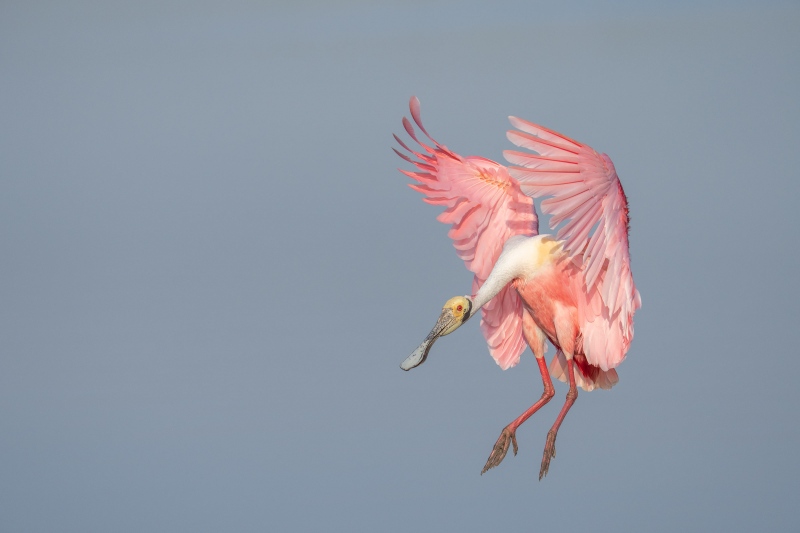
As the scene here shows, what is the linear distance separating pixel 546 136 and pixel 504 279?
1.12 metres

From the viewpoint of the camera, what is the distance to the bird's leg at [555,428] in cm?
944

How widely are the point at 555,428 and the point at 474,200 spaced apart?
146cm

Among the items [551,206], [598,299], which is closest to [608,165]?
[551,206]

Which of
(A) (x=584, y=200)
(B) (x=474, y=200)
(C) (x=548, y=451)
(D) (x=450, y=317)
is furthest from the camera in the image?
(B) (x=474, y=200)

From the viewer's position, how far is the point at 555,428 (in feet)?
31.3

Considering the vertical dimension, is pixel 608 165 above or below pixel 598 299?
above

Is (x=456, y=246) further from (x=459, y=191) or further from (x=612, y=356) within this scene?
(x=612, y=356)

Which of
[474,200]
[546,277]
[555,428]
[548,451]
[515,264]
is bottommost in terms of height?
[548,451]

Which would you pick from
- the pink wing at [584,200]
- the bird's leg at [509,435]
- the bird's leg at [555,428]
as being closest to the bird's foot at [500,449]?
the bird's leg at [509,435]

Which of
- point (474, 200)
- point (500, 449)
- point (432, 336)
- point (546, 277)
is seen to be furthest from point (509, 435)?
point (474, 200)

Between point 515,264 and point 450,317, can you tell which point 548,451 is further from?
point 515,264

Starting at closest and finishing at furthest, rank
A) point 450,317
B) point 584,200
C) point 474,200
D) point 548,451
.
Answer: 1. point 584,200
2. point 548,451
3. point 450,317
4. point 474,200

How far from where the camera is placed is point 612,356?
9594mm

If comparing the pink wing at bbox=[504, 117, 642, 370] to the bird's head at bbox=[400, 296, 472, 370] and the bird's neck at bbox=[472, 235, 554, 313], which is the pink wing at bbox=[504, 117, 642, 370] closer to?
the bird's neck at bbox=[472, 235, 554, 313]
